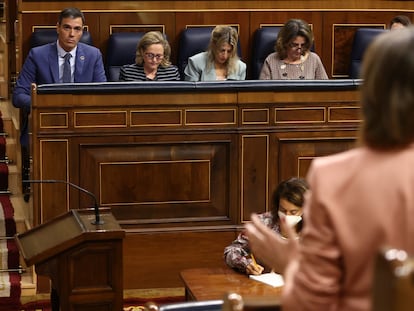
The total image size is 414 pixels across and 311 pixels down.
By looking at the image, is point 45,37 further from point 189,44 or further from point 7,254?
point 7,254

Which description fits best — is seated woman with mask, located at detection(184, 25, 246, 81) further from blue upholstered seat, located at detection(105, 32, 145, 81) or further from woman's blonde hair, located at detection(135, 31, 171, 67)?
blue upholstered seat, located at detection(105, 32, 145, 81)

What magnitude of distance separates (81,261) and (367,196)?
7.55ft

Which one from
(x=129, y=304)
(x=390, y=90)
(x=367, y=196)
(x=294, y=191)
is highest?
(x=390, y=90)

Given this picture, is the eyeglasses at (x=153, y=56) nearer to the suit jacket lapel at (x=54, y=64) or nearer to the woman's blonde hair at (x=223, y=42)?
the woman's blonde hair at (x=223, y=42)

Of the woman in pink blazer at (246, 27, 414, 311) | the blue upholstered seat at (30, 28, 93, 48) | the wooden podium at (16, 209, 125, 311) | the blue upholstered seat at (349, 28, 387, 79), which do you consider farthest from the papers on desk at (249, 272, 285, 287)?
the blue upholstered seat at (349, 28, 387, 79)

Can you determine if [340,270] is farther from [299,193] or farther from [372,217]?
[299,193]

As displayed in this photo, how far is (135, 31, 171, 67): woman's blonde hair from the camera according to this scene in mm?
5778

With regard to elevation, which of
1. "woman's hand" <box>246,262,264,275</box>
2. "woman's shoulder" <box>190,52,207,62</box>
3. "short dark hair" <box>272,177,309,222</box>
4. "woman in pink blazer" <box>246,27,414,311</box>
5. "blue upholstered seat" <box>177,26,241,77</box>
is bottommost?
"woman's hand" <box>246,262,264,275</box>

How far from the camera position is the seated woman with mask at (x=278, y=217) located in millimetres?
3834

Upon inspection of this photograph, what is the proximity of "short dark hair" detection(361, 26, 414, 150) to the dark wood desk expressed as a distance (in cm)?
204

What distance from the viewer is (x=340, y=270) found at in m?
1.62

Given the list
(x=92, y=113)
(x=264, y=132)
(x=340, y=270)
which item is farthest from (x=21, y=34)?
(x=340, y=270)

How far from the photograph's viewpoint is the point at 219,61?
605cm

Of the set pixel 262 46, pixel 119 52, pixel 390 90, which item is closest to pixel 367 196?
pixel 390 90
